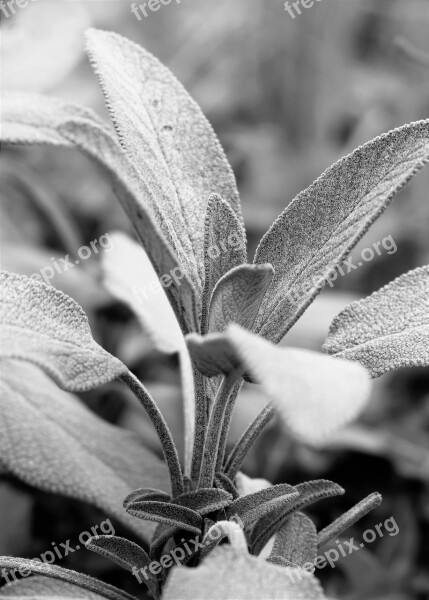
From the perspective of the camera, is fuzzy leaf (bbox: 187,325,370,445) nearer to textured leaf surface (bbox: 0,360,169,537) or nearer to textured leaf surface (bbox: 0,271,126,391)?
textured leaf surface (bbox: 0,271,126,391)

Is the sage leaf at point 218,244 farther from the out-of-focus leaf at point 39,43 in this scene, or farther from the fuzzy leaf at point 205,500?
the out-of-focus leaf at point 39,43

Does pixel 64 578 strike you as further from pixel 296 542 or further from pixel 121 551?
pixel 296 542

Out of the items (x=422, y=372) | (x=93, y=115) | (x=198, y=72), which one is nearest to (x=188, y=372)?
(x=93, y=115)

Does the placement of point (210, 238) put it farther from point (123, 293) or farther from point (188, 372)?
point (123, 293)

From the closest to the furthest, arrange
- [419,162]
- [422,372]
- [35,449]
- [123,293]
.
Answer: [419,162]
[35,449]
[123,293]
[422,372]
